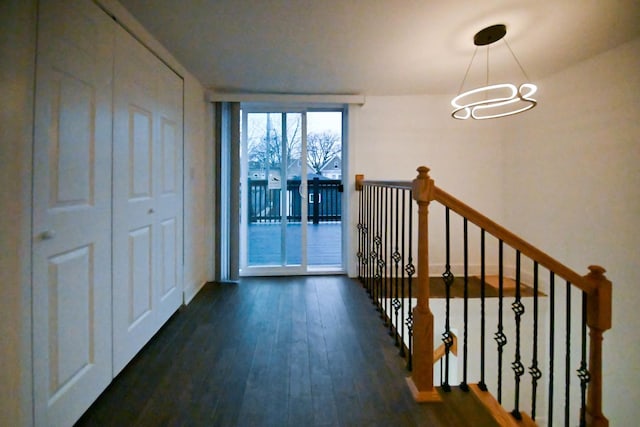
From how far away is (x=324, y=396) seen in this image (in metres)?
1.65

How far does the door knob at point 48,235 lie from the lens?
1231mm

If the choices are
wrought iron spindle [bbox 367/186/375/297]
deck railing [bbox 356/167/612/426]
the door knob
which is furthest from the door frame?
the door knob

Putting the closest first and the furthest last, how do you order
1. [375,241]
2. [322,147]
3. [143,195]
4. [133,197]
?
1. [133,197]
2. [143,195]
3. [375,241]
4. [322,147]

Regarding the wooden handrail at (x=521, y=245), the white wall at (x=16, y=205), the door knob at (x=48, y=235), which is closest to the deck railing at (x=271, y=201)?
the wooden handrail at (x=521, y=245)

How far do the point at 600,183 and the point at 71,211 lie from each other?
11.8ft

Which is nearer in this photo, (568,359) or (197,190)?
(568,359)

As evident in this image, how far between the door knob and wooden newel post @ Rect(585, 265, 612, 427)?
2098 mm

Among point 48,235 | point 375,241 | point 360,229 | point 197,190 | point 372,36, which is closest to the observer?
A: point 48,235

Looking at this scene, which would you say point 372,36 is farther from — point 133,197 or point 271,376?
point 271,376

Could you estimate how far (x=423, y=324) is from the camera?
1.68m

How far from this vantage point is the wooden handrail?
1.37 metres

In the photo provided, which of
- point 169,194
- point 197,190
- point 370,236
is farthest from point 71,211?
point 370,236

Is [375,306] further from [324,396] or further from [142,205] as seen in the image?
[142,205]

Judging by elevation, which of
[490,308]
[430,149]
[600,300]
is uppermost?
[430,149]
